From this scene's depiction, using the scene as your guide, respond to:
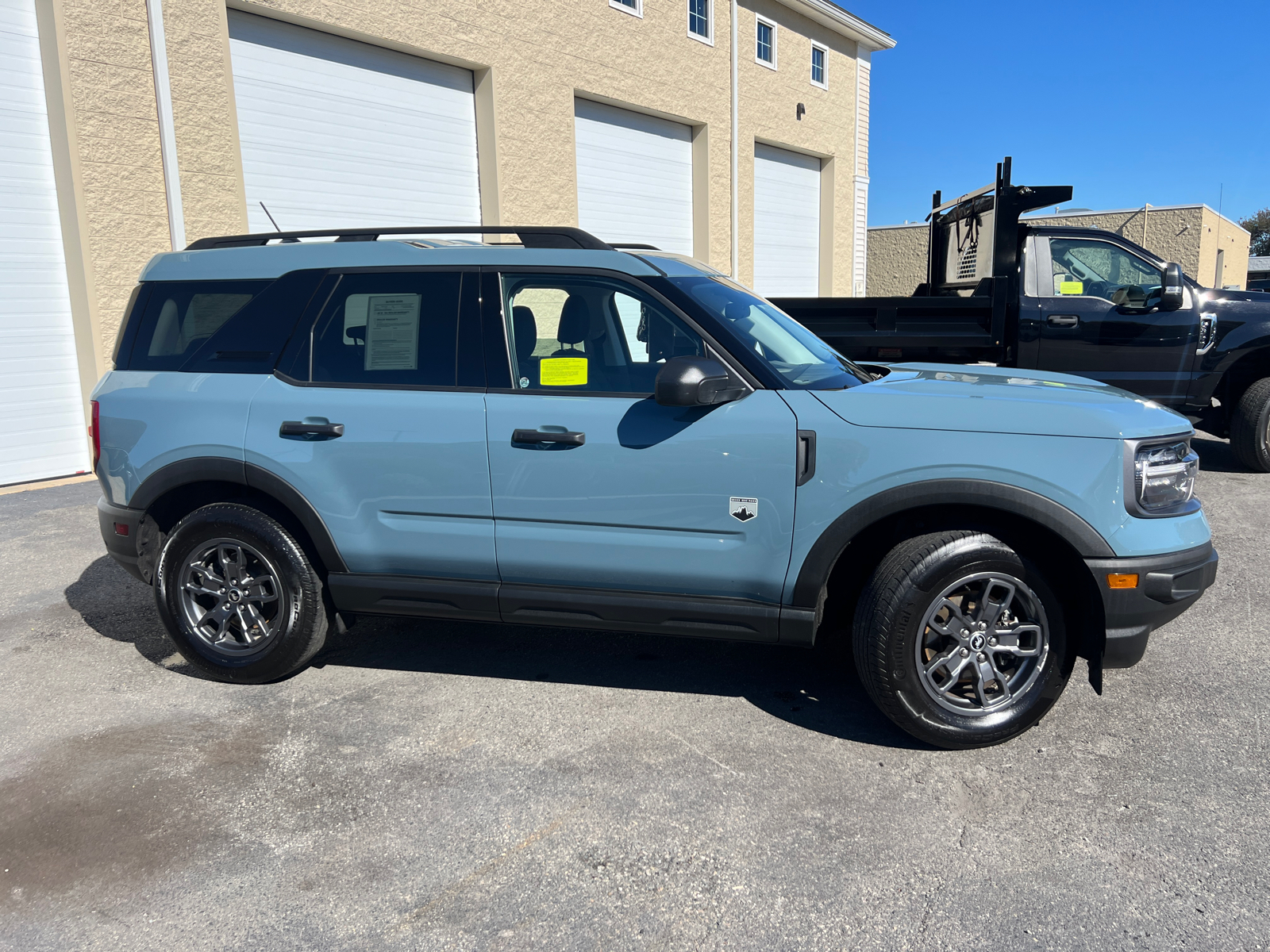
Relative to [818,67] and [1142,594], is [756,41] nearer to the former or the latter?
[818,67]

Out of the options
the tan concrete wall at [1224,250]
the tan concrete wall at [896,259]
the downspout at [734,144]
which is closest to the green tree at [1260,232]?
the tan concrete wall at [1224,250]

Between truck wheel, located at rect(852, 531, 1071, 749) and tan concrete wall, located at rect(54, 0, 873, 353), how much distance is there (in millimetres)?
8205

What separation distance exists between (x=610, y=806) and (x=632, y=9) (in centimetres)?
1377

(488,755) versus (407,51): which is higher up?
(407,51)

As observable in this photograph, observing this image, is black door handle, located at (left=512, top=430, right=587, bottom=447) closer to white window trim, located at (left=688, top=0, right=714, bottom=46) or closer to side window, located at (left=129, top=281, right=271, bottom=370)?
side window, located at (left=129, top=281, right=271, bottom=370)

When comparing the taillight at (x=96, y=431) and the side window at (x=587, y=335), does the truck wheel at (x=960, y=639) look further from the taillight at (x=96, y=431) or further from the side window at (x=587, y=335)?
the taillight at (x=96, y=431)

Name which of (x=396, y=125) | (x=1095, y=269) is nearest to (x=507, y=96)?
(x=396, y=125)

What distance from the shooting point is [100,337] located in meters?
8.48


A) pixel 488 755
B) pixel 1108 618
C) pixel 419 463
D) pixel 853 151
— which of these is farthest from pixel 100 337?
pixel 853 151

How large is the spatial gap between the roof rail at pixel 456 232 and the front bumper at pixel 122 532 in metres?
1.24

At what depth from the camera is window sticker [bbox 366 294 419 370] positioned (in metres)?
3.70

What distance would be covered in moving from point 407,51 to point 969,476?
10.0m

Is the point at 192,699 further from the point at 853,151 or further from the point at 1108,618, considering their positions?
the point at 853,151

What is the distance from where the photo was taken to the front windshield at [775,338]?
11.5 ft
